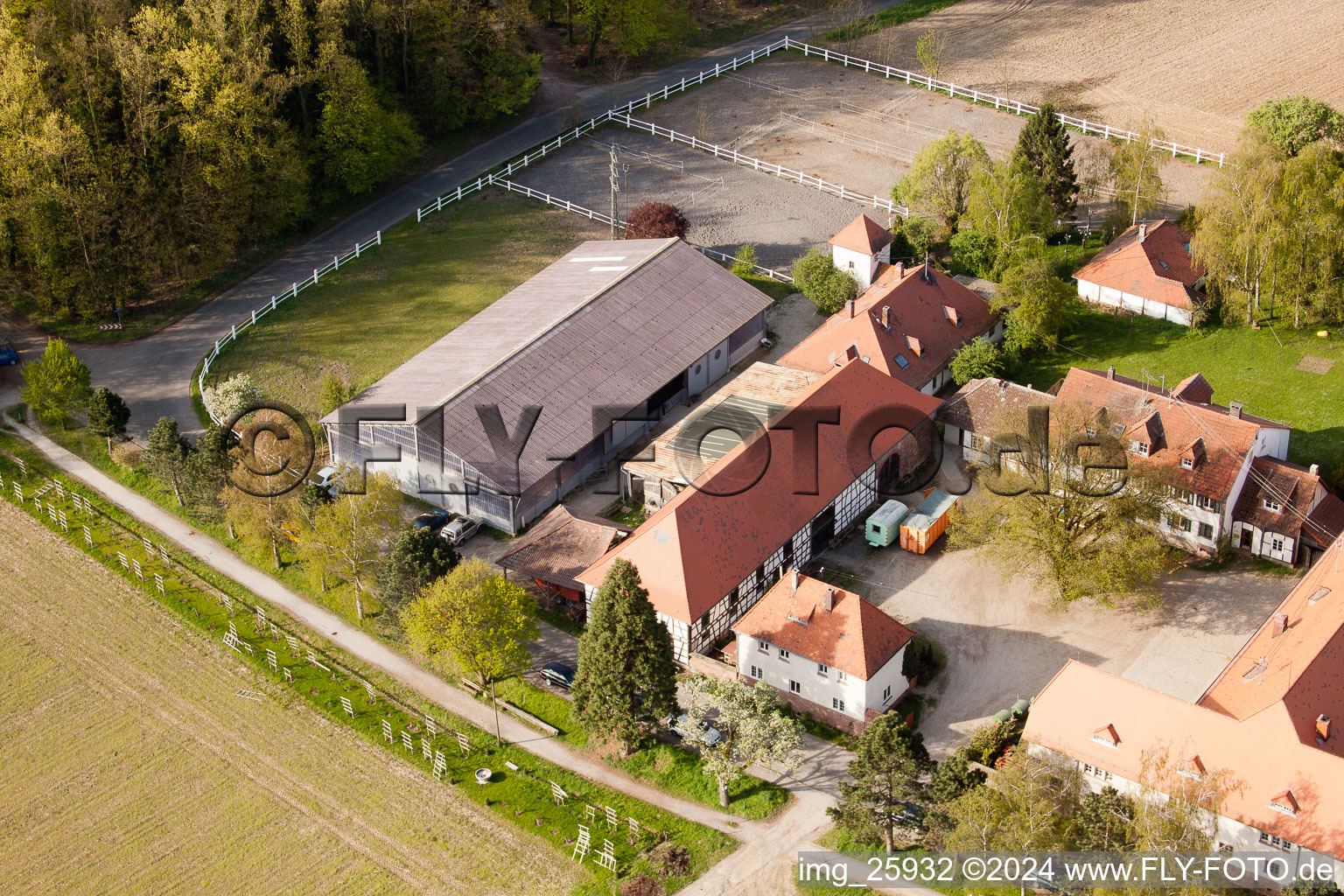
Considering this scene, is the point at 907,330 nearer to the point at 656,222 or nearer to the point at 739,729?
the point at 656,222

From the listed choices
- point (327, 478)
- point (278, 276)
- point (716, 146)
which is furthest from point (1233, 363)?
point (278, 276)

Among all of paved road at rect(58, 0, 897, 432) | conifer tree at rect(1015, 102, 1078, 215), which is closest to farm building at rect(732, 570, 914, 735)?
paved road at rect(58, 0, 897, 432)

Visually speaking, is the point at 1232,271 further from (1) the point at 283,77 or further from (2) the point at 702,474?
(1) the point at 283,77

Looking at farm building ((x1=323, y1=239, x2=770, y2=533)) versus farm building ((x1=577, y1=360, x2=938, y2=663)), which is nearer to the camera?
farm building ((x1=577, y1=360, x2=938, y2=663))

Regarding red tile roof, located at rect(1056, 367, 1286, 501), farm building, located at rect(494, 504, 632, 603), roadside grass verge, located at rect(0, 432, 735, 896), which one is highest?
red tile roof, located at rect(1056, 367, 1286, 501)

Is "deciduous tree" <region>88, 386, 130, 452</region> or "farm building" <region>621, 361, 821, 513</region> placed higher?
"farm building" <region>621, 361, 821, 513</region>

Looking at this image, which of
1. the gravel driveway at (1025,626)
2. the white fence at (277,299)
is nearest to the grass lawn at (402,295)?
the white fence at (277,299)

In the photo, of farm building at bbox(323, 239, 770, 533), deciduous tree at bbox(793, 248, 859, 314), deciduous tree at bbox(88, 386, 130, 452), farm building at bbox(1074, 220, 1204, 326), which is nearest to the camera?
farm building at bbox(323, 239, 770, 533)

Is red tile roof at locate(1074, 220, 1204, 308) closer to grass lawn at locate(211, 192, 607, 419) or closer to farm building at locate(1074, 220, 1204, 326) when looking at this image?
farm building at locate(1074, 220, 1204, 326)
